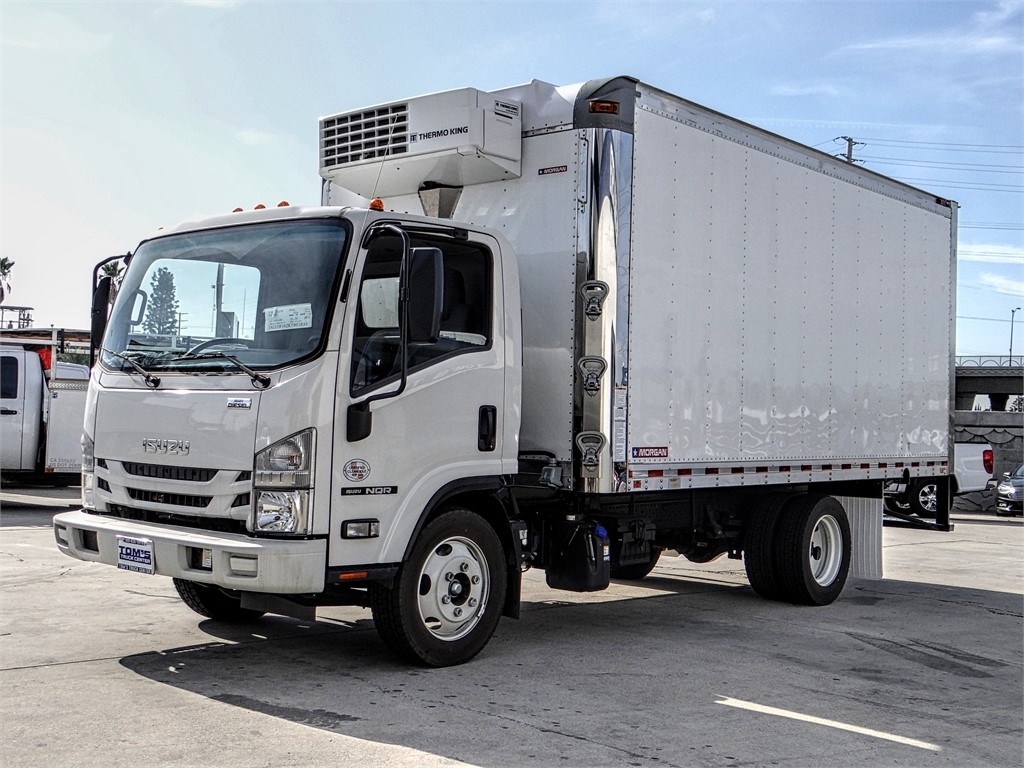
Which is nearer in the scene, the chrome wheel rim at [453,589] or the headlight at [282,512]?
the headlight at [282,512]

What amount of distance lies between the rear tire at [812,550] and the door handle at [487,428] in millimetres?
3753

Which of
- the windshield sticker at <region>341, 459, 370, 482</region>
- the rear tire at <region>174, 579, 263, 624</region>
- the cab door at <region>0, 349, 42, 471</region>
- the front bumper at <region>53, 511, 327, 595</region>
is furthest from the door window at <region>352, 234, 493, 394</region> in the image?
the cab door at <region>0, 349, 42, 471</region>

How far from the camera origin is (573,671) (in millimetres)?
7219

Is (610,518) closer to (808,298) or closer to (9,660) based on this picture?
(808,298)

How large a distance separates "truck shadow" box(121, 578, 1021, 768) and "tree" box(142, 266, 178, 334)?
6.63 feet

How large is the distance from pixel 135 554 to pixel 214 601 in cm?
176

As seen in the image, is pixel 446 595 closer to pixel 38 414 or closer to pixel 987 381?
pixel 38 414

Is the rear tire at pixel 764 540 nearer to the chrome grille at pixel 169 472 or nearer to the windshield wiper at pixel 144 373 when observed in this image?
the chrome grille at pixel 169 472

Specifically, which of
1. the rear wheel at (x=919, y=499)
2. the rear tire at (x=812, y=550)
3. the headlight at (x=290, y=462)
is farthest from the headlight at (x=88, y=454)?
the rear wheel at (x=919, y=499)

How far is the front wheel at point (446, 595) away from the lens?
6.77m

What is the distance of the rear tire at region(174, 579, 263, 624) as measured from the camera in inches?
322

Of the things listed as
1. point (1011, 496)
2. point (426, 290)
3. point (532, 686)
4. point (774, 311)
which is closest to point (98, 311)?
point (426, 290)

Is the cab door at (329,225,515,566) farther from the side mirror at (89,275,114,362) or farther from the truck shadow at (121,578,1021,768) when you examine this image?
the side mirror at (89,275,114,362)

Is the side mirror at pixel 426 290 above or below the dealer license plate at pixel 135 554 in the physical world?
above
